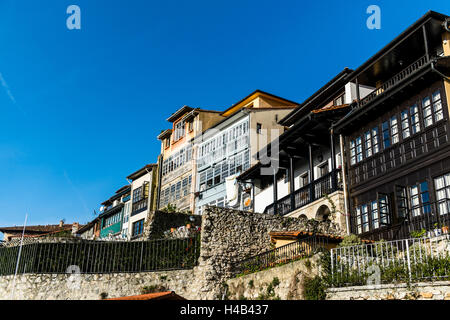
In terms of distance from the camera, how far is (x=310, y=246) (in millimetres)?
19984

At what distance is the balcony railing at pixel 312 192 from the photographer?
2505 cm

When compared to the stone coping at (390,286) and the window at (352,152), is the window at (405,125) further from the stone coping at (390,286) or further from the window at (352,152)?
the stone coping at (390,286)

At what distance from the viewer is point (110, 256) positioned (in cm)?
2553

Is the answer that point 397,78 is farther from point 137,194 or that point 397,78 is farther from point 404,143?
point 137,194

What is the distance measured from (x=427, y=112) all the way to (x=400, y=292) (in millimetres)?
8842

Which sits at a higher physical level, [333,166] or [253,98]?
[253,98]

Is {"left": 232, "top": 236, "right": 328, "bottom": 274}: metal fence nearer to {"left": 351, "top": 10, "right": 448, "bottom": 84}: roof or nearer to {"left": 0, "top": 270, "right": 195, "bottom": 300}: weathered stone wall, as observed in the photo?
{"left": 0, "top": 270, "right": 195, "bottom": 300}: weathered stone wall

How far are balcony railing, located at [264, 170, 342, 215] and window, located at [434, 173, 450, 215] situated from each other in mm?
6296

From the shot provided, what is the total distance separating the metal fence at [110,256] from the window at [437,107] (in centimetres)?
1252

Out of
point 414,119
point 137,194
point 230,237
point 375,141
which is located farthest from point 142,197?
point 414,119

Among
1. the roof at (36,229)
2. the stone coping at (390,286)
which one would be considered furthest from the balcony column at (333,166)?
the roof at (36,229)

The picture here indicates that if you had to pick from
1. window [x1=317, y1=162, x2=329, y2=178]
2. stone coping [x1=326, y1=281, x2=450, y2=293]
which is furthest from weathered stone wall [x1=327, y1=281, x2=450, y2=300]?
window [x1=317, y1=162, x2=329, y2=178]

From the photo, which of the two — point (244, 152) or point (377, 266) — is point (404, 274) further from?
point (244, 152)
